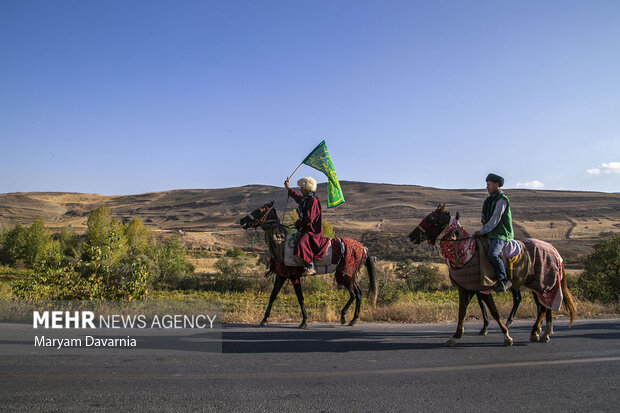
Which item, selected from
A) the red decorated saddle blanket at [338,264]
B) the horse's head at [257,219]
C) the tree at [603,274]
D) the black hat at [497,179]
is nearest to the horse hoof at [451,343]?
the black hat at [497,179]

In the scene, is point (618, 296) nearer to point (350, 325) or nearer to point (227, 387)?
point (350, 325)

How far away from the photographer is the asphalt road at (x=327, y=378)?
415cm

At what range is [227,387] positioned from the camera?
4.53 meters

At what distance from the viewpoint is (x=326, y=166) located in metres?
9.63

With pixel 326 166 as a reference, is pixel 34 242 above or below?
below

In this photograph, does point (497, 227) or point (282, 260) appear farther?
point (282, 260)

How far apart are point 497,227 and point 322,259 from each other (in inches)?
128

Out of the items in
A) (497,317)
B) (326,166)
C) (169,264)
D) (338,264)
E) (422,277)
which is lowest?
(422,277)

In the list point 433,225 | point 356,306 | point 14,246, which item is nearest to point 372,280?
point 356,306

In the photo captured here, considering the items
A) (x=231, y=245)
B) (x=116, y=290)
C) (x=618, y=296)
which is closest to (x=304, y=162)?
(x=116, y=290)

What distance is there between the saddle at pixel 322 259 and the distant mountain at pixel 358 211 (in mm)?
50168

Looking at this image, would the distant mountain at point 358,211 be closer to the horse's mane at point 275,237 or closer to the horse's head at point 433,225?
the horse's mane at point 275,237

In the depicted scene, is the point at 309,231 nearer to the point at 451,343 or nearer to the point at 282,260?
the point at 282,260

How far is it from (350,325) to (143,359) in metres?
4.25
